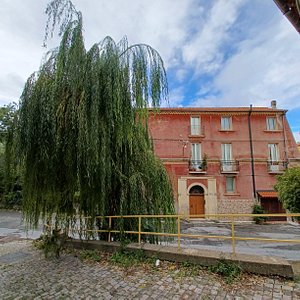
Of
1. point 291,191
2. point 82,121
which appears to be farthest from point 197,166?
point 82,121

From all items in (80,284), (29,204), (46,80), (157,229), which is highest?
(46,80)

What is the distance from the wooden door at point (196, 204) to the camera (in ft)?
68.0

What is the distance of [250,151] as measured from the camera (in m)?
21.2

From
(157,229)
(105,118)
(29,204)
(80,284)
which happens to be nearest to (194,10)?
(105,118)

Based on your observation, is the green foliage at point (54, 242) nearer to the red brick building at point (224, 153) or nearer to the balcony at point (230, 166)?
the red brick building at point (224, 153)

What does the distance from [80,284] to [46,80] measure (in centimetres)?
409

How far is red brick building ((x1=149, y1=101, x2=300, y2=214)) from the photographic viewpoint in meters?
20.7

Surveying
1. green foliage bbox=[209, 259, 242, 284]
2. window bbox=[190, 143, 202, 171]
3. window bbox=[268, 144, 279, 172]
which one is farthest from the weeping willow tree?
window bbox=[268, 144, 279, 172]

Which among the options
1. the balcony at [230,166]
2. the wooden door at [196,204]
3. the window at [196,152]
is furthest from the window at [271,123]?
the wooden door at [196,204]

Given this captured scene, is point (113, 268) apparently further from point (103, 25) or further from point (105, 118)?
point (103, 25)

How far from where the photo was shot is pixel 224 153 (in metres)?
21.4

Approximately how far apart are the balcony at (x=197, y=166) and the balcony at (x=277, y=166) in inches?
224

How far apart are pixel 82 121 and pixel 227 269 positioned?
12.5 feet

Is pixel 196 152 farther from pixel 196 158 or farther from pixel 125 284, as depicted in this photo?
pixel 125 284
